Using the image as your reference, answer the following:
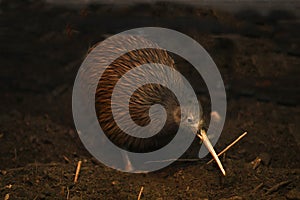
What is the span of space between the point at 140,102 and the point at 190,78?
2.81 ft

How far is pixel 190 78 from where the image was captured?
→ 412cm

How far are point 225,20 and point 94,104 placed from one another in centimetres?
148

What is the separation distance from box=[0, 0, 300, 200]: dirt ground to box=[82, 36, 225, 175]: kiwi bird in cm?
26

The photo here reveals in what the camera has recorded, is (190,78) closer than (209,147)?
No

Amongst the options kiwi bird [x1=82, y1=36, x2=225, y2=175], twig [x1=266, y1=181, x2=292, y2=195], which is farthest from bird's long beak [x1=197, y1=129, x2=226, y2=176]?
twig [x1=266, y1=181, x2=292, y2=195]

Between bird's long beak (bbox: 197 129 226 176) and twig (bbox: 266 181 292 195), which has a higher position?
bird's long beak (bbox: 197 129 226 176)

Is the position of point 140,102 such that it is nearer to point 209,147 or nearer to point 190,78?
point 209,147

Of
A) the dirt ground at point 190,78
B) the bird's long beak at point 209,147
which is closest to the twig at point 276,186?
the dirt ground at point 190,78

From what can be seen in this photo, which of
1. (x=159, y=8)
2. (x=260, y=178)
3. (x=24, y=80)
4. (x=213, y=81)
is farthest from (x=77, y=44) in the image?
(x=260, y=178)

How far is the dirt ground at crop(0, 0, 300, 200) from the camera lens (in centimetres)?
332

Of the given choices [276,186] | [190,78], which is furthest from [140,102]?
[276,186]

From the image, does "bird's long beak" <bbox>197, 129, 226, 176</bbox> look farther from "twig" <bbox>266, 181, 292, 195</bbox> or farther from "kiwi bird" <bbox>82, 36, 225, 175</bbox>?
"twig" <bbox>266, 181, 292, 195</bbox>

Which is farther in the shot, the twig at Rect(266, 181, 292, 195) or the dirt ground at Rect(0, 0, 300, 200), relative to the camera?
the dirt ground at Rect(0, 0, 300, 200)

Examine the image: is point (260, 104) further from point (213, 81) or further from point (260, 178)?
point (260, 178)
